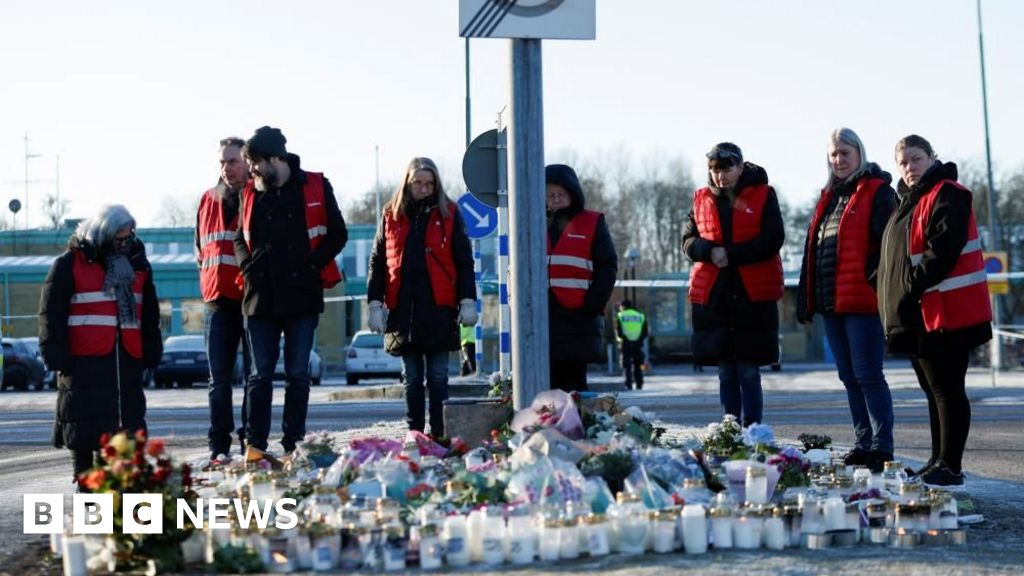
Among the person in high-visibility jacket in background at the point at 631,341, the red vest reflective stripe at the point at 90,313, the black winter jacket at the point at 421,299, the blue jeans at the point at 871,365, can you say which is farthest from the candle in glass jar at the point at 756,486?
the person in high-visibility jacket in background at the point at 631,341

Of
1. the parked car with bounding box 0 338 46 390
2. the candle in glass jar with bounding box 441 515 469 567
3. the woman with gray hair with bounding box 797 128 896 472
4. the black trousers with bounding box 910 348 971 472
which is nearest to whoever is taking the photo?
the candle in glass jar with bounding box 441 515 469 567

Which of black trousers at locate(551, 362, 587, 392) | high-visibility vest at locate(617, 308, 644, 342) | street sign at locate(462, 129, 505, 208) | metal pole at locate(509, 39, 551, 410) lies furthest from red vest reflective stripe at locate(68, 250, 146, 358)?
high-visibility vest at locate(617, 308, 644, 342)

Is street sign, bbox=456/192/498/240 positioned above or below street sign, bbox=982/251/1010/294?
above

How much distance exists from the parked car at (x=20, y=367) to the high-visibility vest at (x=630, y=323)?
1295 centimetres

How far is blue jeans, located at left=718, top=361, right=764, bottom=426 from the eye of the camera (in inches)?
408

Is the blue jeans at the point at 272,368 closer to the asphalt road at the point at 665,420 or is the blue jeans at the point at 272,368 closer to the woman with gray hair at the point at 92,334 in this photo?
the woman with gray hair at the point at 92,334

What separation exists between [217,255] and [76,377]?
154 cm

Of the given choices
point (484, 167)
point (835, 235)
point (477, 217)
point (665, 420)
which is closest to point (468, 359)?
point (477, 217)

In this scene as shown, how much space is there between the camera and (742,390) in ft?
34.5

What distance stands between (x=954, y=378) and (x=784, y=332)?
51.7 meters

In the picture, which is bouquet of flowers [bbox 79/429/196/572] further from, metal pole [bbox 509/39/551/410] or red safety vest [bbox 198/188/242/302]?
red safety vest [bbox 198/188/242/302]

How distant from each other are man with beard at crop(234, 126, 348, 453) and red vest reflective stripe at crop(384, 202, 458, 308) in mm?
314

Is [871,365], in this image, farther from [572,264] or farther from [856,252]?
[572,264]

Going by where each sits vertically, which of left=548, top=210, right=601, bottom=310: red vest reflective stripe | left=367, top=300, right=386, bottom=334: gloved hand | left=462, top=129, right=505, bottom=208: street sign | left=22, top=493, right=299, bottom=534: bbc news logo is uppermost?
left=462, top=129, right=505, bottom=208: street sign
